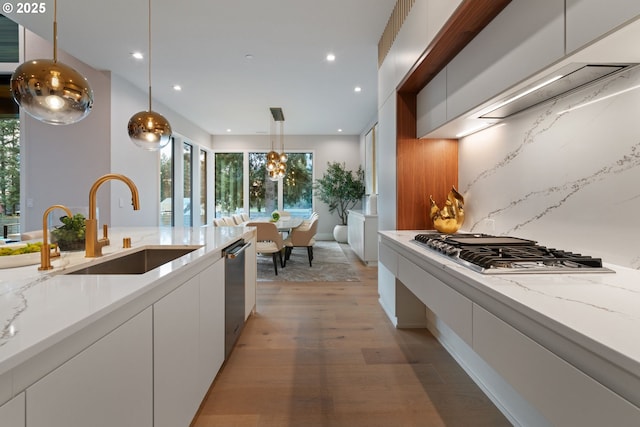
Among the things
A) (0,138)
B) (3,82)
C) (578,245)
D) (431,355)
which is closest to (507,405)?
(431,355)

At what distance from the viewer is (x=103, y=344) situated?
822 mm

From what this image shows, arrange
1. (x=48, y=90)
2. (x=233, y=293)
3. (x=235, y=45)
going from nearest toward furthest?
(x=48, y=90) → (x=233, y=293) → (x=235, y=45)

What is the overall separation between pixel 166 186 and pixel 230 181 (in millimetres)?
2502

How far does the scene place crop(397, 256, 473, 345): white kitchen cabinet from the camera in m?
1.21

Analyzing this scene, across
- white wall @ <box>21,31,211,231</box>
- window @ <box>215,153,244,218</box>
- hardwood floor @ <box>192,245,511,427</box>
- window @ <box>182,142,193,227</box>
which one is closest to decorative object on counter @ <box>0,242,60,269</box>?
hardwood floor @ <box>192,245,511,427</box>

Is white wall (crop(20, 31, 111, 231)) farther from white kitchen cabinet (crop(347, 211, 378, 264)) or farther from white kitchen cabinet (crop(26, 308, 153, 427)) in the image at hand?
white kitchen cabinet (crop(26, 308, 153, 427))

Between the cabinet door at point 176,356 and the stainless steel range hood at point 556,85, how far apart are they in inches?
70.5

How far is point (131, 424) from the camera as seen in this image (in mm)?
954

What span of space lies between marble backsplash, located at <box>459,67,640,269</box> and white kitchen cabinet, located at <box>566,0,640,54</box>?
1.45 feet

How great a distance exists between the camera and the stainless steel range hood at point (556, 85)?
1.22 m

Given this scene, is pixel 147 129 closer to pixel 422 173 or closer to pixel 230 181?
pixel 422 173

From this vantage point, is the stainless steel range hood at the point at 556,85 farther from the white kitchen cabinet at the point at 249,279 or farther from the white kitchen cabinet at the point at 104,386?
the white kitchen cabinet at the point at 249,279

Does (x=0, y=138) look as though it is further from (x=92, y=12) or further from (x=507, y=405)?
(x=507, y=405)

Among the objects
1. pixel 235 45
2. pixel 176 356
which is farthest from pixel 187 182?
pixel 176 356
